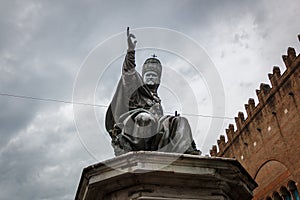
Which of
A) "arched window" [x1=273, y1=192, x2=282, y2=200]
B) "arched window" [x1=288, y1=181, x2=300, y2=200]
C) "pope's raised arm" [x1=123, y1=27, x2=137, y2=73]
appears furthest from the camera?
"arched window" [x1=273, y1=192, x2=282, y2=200]

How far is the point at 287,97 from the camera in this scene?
792 inches

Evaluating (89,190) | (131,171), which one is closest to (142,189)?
(131,171)

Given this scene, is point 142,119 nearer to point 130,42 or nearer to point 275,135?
point 130,42

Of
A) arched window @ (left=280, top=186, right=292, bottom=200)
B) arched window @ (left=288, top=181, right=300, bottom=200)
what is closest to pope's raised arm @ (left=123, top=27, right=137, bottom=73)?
arched window @ (left=288, top=181, right=300, bottom=200)

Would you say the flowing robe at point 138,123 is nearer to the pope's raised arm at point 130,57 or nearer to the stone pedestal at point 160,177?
the pope's raised arm at point 130,57

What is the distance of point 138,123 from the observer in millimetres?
4301

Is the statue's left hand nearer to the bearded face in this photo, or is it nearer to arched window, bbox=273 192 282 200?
the bearded face

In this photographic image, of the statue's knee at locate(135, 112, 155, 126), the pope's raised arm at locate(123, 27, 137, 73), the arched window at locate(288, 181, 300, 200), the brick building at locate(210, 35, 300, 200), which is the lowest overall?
the statue's knee at locate(135, 112, 155, 126)

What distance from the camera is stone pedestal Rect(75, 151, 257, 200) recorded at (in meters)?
3.78

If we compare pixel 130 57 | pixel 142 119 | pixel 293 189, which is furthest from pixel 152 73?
pixel 293 189

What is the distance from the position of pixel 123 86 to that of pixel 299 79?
52.9 feet

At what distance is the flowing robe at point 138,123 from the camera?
14.0 feet

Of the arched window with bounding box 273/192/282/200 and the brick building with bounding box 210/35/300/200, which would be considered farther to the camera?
the arched window with bounding box 273/192/282/200

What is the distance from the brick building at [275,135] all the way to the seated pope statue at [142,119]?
15.5 m
